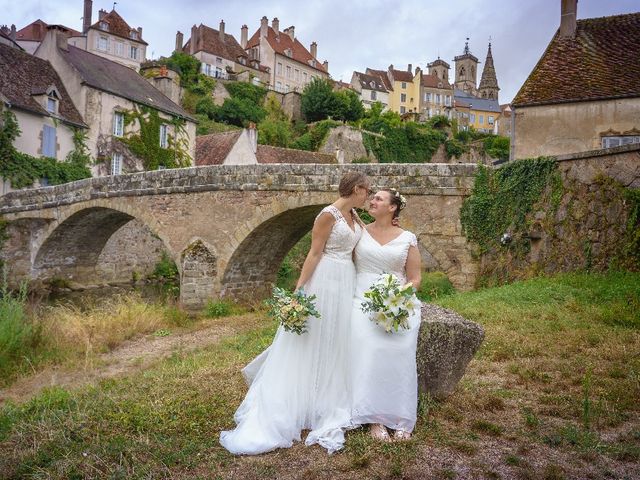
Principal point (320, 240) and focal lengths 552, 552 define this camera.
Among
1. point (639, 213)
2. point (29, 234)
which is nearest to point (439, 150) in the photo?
point (29, 234)

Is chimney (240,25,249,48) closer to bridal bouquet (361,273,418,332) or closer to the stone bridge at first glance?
the stone bridge

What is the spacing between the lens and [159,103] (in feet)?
83.6

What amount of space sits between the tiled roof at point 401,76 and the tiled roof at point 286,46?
1226 centimetres

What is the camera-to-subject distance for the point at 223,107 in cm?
3822

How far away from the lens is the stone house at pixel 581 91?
13758 millimetres

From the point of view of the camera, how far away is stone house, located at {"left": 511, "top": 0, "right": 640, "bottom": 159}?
542 inches

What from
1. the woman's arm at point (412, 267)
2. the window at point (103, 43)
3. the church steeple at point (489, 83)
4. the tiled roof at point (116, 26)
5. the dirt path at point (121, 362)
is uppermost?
the church steeple at point (489, 83)

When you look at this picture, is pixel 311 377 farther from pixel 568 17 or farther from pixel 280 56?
pixel 280 56

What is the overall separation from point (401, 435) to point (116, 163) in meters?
22.4

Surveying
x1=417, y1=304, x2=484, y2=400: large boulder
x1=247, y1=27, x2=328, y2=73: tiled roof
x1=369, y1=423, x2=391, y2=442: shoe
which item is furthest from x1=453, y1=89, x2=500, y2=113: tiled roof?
x1=369, y1=423, x2=391, y2=442: shoe

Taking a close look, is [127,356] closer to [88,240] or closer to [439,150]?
[88,240]

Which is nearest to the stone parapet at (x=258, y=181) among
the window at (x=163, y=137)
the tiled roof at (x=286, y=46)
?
the window at (x=163, y=137)

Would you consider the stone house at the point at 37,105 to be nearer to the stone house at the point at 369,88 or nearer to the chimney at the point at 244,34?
the chimney at the point at 244,34

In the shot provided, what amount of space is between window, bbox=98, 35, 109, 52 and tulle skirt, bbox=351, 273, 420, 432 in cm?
4563
